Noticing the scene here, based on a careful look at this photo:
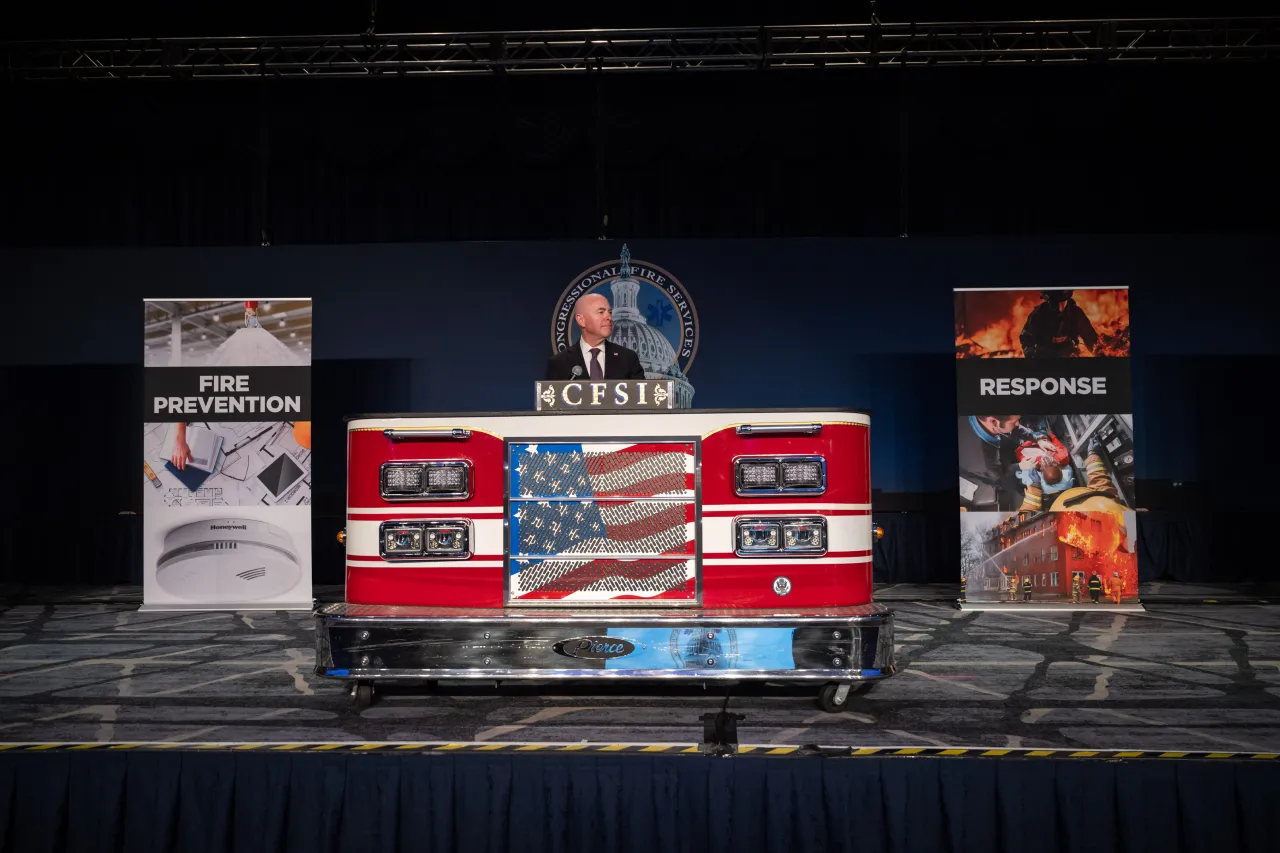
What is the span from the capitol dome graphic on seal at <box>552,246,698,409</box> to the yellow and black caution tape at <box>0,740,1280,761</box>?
8.39 m

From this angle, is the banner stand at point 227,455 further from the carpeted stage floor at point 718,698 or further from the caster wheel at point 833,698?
the caster wheel at point 833,698

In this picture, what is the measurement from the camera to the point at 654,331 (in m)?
13.3

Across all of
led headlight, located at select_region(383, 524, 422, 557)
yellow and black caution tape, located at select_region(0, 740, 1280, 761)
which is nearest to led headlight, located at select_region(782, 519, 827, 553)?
yellow and black caution tape, located at select_region(0, 740, 1280, 761)

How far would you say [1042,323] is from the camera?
1095cm

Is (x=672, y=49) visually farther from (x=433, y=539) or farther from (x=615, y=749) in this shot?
(x=615, y=749)

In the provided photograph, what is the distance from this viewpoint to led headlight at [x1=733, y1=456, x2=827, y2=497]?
6016 mm

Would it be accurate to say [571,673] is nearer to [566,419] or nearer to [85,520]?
[566,419]

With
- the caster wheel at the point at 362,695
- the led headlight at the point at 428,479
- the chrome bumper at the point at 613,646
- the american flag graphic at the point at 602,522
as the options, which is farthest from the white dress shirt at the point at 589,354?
the caster wheel at the point at 362,695

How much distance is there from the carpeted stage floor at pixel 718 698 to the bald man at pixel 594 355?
7.48 feet

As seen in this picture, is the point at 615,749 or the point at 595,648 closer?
the point at 615,749

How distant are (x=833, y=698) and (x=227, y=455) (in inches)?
284

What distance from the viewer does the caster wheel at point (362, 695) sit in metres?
6.27

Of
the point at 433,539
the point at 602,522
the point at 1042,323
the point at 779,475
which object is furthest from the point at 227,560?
the point at 1042,323

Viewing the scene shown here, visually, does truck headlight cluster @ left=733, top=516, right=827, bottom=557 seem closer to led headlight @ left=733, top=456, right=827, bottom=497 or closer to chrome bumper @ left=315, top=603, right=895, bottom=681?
led headlight @ left=733, top=456, right=827, bottom=497
